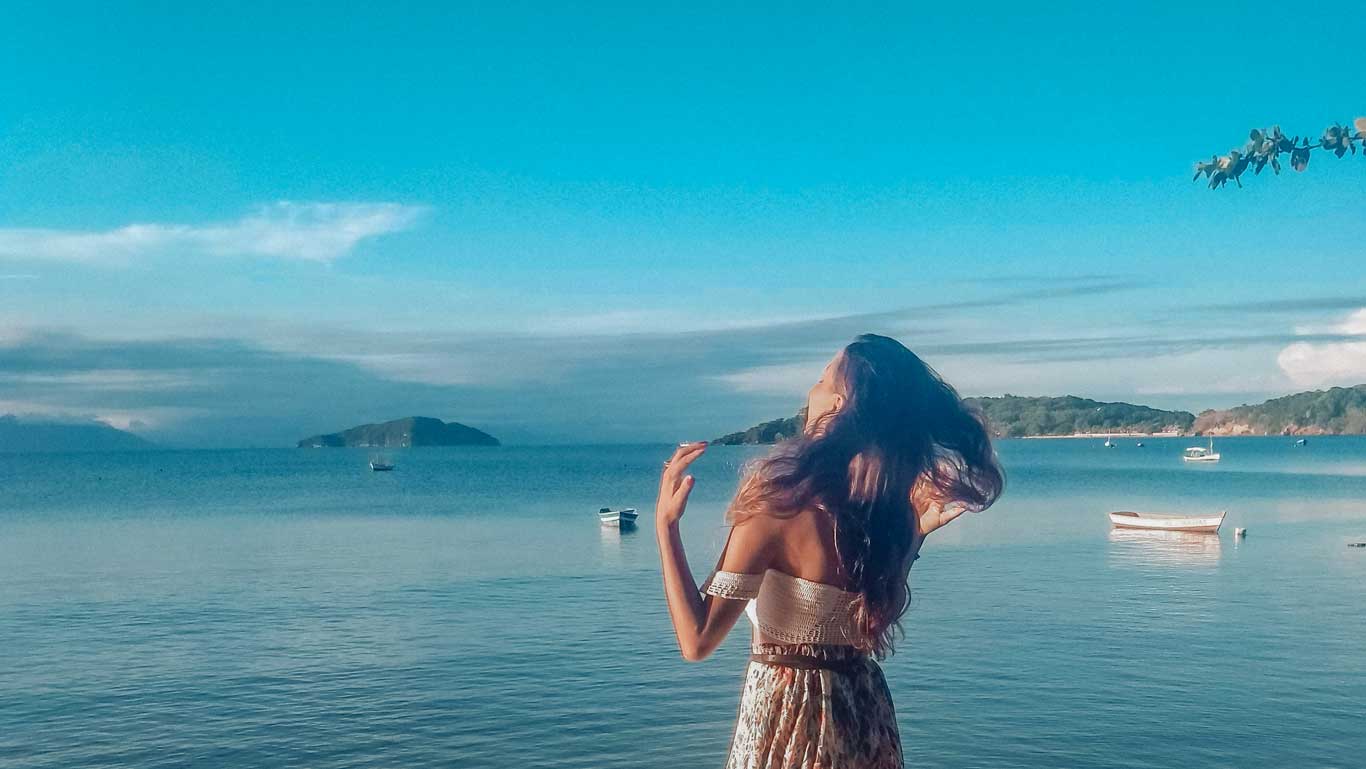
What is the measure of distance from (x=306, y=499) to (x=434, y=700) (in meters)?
76.0

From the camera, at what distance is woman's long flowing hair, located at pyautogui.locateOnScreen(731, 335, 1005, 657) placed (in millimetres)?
3221

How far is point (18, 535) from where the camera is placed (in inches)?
2384

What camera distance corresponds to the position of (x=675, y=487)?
10.6 ft

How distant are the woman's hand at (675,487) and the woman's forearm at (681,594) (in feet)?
0.09

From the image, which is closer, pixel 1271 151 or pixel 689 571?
pixel 689 571

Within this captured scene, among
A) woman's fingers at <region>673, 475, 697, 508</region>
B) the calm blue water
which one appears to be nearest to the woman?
woman's fingers at <region>673, 475, 697, 508</region>

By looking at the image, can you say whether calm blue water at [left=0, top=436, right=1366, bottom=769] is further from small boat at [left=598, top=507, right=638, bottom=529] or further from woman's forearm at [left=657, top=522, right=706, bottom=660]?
small boat at [left=598, top=507, right=638, bottom=529]

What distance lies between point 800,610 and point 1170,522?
50542 millimetres

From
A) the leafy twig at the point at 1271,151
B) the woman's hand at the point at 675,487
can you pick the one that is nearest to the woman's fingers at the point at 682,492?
the woman's hand at the point at 675,487

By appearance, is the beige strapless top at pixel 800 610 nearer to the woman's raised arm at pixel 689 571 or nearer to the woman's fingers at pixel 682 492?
the woman's raised arm at pixel 689 571

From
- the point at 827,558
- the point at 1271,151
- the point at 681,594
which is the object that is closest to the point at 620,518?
the point at 1271,151

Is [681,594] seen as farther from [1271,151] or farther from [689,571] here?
[1271,151]

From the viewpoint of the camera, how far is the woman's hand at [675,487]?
3.18m

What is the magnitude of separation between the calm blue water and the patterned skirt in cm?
56
